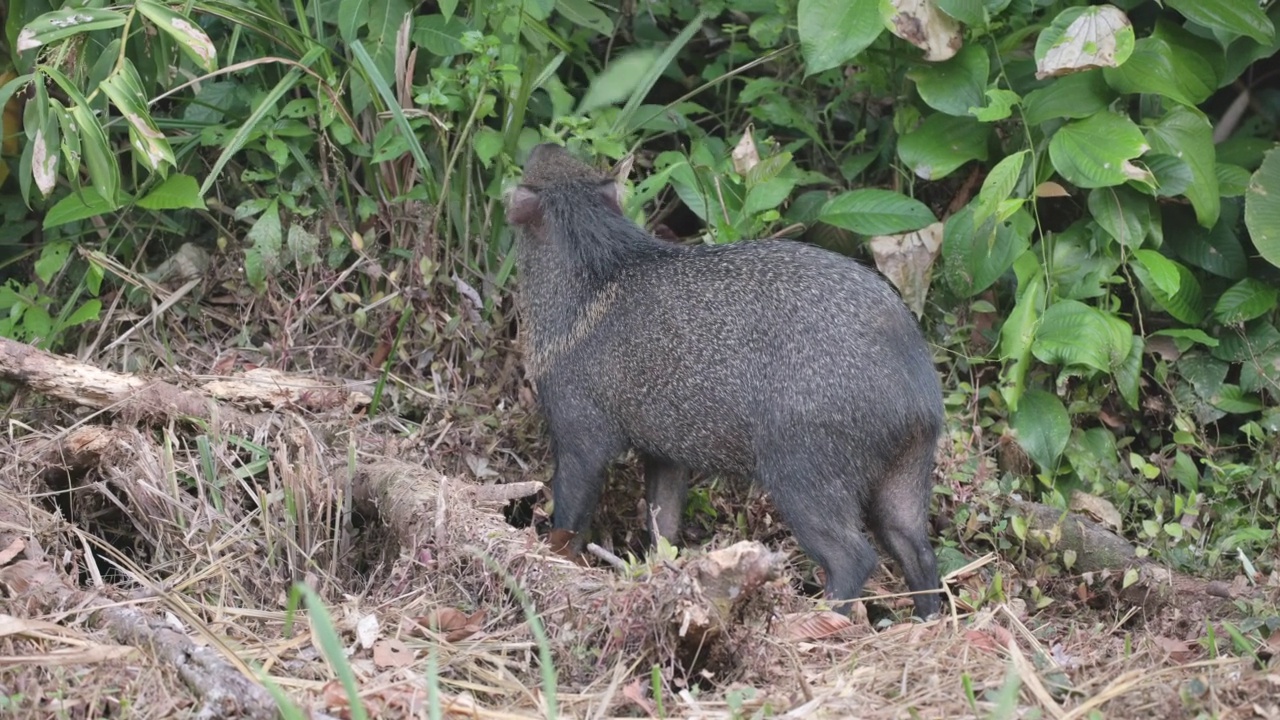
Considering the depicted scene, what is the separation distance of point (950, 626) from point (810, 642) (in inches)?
16.0

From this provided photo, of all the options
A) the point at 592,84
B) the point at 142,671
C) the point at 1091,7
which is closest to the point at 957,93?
the point at 1091,7

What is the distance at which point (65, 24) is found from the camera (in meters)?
4.00

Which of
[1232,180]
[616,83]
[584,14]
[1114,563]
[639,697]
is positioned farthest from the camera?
[584,14]

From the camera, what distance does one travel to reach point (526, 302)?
4477 mm

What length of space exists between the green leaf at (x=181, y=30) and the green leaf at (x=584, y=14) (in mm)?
1368

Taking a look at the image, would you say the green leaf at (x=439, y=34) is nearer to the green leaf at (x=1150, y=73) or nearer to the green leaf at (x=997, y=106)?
the green leaf at (x=997, y=106)

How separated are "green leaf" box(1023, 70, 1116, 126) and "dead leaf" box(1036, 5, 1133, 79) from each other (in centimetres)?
23

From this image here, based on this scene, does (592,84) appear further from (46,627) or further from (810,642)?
(46,627)

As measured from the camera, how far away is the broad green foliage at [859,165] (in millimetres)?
4301

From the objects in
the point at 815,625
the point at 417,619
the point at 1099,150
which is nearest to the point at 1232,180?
the point at 1099,150

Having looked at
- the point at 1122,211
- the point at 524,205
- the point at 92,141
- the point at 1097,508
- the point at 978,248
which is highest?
the point at 92,141

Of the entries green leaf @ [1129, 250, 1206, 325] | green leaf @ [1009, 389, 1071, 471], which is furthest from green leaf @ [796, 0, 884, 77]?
green leaf @ [1009, 389, 1071, 471]

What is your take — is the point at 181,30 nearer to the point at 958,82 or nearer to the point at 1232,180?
the point at 958,82

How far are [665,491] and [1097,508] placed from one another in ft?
4.58
